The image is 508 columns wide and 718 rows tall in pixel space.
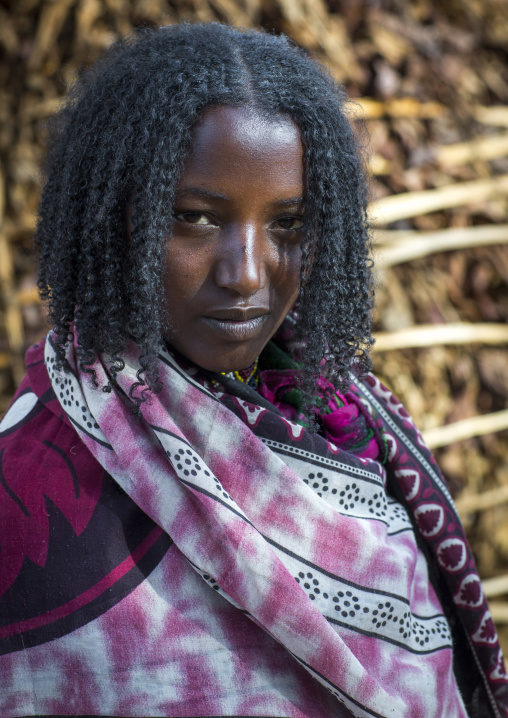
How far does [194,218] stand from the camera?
0.83 m

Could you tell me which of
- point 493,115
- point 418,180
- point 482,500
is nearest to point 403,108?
point 418,180

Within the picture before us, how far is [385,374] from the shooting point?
1985mm

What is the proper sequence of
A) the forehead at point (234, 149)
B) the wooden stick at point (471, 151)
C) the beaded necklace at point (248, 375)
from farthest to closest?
the wooden stick at point (471, 151) < the beaded necklace at point (248, 375) < the forehead at point (234, 149)

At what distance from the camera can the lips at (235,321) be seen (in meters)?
0.86

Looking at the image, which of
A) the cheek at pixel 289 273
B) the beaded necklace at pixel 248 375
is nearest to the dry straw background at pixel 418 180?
the beaded necklace at pixel 248 375

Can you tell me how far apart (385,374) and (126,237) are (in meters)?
1.27

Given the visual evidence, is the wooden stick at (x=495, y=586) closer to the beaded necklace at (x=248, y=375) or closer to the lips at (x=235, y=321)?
the beaded necklace at (x=248, y=375)

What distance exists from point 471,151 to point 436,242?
1.01 ft

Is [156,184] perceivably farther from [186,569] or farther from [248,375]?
[186,569]

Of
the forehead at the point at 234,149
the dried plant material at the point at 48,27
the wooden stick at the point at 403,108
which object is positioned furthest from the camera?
the wooden stick at the point at 403,108

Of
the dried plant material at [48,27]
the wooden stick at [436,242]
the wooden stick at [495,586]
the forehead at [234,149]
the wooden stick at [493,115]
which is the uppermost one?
the dried plant material at [48,27]

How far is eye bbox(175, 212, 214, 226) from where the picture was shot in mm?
832

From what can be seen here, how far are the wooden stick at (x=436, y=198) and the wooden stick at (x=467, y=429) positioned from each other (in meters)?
0.64

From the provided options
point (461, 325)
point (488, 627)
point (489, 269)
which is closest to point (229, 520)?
point (488, 627)
